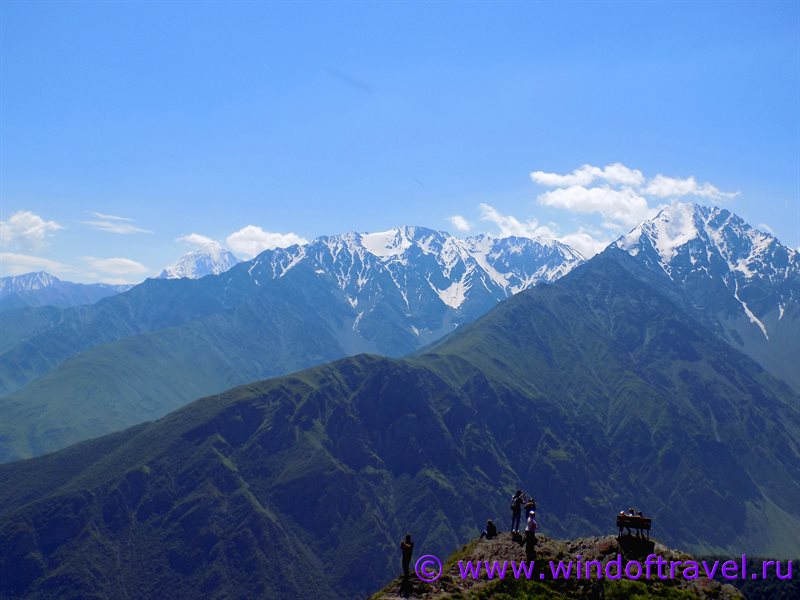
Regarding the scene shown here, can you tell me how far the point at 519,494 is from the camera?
65062mm

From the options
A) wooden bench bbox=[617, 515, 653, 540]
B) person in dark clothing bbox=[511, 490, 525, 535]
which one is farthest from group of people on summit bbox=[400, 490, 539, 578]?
wooden bench bbox=[617, 515, 653, 540]

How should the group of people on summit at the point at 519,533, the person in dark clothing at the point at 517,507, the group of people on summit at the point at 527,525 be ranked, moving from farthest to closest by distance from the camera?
the person in dark clothing at the point at 517,507
the group of people on summit at the point at 527,525
the group of people on summit at the point at 519,533

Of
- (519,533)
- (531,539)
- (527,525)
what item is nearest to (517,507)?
(519,533)

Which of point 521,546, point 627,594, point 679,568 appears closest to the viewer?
point 627,594

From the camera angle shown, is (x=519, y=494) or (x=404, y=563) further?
(x=519, y=494)

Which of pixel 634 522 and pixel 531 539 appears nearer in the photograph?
pixel 634 522

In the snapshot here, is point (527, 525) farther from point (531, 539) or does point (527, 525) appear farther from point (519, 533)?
point (519, 533)

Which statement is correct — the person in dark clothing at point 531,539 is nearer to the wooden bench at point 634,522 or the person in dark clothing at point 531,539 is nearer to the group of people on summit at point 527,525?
the group of people on summit at point 527,525

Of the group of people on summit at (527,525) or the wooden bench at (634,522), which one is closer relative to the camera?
the wooden bench at (634,522)

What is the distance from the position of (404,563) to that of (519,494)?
14.4 metres

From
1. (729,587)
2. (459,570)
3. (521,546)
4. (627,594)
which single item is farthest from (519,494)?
(729,587)

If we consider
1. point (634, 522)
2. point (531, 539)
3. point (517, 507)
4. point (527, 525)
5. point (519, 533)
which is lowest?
point (531, 539)

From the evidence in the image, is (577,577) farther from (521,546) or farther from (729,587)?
(729,587)

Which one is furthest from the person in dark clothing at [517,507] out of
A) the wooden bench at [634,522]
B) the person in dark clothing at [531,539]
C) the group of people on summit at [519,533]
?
the wooden bench at [634,522]
